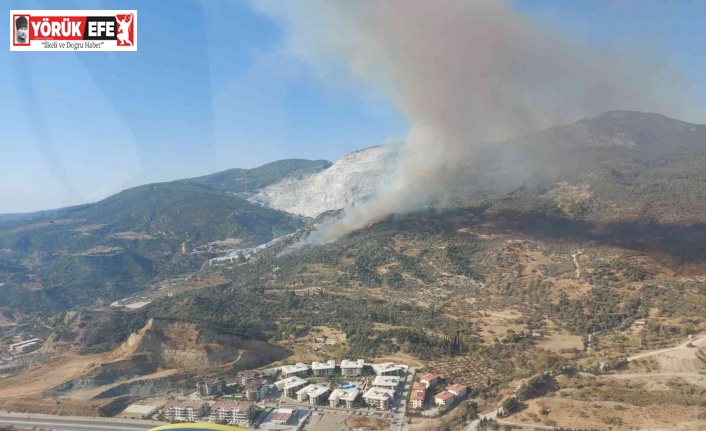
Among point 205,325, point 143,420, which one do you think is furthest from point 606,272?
point 143,420

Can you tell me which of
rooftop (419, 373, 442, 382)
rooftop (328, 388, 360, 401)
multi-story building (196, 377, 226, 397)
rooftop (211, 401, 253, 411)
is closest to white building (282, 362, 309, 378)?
multi-story building (196, 377, 226, 397)

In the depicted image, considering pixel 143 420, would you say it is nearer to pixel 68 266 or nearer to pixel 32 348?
pixel 32 348

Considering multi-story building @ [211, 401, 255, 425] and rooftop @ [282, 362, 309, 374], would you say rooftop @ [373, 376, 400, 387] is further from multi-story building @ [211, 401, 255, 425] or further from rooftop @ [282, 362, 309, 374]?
multi-story building @ [211, 401, 255, 425]

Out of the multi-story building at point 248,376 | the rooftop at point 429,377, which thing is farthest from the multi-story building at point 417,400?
the multi-story building at point 248,376

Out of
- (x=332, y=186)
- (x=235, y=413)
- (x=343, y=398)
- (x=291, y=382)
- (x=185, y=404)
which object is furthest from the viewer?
(x=332, y=186)

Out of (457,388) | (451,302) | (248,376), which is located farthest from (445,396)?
(451,302)

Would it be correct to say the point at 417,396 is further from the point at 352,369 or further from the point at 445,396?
the point at 352,369
